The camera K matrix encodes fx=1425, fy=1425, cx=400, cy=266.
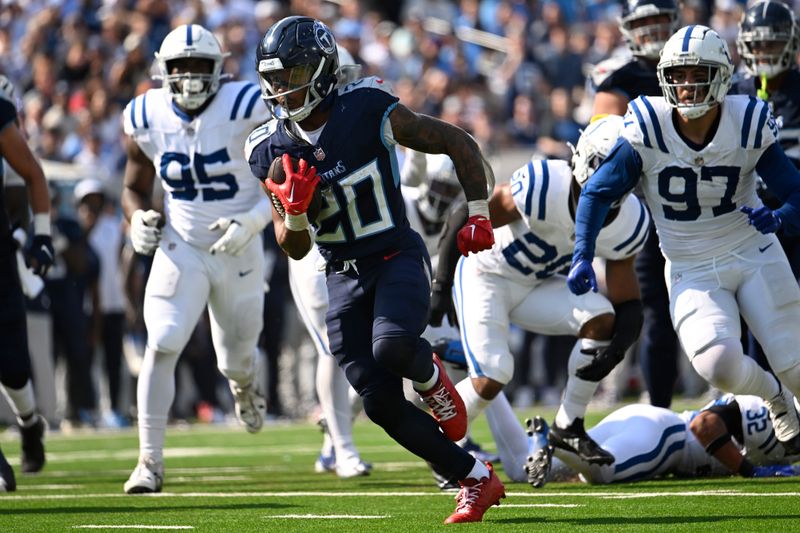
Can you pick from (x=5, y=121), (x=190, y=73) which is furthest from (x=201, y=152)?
(x=5, y=121)

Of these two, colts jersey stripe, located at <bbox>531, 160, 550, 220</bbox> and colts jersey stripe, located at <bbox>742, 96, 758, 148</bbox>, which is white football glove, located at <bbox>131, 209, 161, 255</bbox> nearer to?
colts jersey stripe, located at <bbox>531, 160, 550, 220</bbox>

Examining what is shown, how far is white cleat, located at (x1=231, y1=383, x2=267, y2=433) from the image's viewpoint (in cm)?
736

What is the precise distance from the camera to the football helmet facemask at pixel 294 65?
505 cm

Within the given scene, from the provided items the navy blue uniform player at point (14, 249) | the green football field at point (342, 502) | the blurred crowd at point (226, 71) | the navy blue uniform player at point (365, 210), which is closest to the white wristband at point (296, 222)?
the navy blue uniform player at point (365, 210)

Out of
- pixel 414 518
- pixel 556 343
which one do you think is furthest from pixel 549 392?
pixel 414 518

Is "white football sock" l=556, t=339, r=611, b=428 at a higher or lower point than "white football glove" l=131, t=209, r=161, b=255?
lower

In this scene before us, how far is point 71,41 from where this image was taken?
14250mm

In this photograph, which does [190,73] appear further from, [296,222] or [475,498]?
[475,498]

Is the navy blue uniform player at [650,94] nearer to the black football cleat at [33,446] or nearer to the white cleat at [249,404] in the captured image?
the white cleat at [249,404]

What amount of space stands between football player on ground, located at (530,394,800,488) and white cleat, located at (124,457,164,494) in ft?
5.57

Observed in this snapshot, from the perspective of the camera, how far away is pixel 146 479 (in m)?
6.37

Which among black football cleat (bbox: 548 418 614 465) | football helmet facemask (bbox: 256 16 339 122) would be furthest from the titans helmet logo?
black football cleat (bbox: 548 418 614 465)

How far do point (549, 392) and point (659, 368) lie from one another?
505 centimetres

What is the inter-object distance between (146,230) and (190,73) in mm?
772
